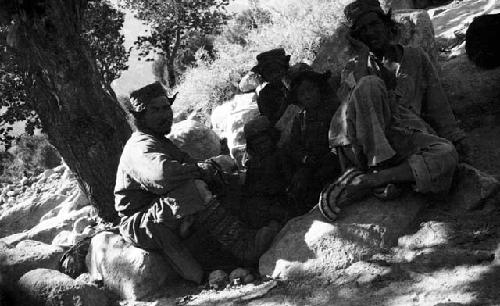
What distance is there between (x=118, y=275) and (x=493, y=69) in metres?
4.53

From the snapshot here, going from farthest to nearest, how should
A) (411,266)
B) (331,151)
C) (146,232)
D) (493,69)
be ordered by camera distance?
(493,69) → (331,151) → (146,232) → (411,266)

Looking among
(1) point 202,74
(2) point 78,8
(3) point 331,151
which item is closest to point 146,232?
(3) point 331,151

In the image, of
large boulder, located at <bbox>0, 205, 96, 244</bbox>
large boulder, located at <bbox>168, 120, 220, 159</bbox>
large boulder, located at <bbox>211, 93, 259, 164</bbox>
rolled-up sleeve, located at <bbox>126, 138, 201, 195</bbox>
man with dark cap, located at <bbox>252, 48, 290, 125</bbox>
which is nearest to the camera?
rolled-up sleeve, located at <bbox>126, 138, 201, 195</bbox>

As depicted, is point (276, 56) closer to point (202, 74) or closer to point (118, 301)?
point (118, 301)

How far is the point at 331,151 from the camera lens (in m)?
4.25

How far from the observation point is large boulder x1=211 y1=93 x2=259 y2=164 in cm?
652

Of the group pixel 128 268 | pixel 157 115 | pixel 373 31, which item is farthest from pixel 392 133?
pixel 128 268

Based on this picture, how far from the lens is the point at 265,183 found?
435 cm

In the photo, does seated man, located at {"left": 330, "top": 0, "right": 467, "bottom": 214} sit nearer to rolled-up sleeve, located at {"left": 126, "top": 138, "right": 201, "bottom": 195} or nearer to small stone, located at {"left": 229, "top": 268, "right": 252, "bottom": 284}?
small stone, located at {"left": 229, "top": 268, "right": 252, "bottom": 284}

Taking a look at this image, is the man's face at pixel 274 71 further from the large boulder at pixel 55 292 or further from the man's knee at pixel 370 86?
the large boulder at pixel 55 292

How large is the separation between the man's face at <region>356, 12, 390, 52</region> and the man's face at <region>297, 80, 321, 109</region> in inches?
22.9

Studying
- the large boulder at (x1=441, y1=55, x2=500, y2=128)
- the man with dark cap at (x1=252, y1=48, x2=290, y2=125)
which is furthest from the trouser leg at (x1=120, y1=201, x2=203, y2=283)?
the large boulder at (x1=441, y1=55, x2=500, y2=128)

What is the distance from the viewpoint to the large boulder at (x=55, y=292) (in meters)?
3.74

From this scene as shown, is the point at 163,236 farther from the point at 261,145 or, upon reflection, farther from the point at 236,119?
the point at 236,119
